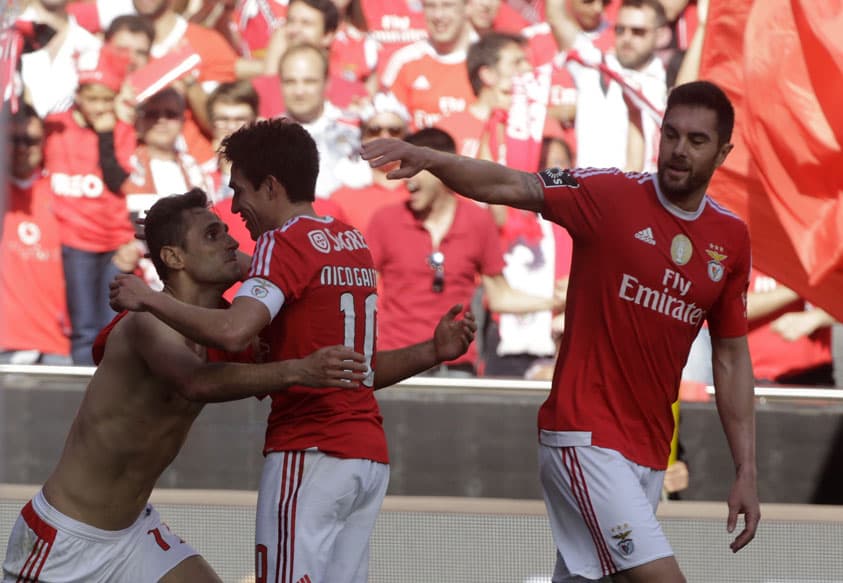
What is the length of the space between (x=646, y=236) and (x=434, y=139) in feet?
13.8

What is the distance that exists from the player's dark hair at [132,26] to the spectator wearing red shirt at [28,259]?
67 cm

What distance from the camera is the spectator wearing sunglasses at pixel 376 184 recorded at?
8.20 metres

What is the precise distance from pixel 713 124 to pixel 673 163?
0.16 m

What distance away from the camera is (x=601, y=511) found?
3.93 meters

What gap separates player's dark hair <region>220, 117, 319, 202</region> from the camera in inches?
150

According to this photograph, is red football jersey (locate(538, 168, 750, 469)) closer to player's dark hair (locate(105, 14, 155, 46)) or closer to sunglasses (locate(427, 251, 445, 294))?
sunglasses (locate(427, 251, 445, 294))

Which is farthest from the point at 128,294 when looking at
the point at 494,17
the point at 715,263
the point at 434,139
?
the point at 494,17

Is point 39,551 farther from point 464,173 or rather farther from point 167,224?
point 464,173

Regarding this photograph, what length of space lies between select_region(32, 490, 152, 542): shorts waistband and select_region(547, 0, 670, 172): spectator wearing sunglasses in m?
4.77

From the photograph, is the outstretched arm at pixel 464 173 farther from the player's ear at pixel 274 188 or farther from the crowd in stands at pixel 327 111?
the crowd in stands at pixel 327 111

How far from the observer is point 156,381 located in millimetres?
3963

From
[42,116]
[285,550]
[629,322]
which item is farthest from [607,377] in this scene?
[42,116]

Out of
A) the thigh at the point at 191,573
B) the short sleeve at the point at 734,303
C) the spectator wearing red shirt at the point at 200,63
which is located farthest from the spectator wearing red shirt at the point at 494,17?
the thigh at the point at 191,573

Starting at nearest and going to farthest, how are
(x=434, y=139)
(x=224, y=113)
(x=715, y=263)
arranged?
1. (x=715, y=263)
2. (x=434, y=139)
3. (x=224, y=113)
